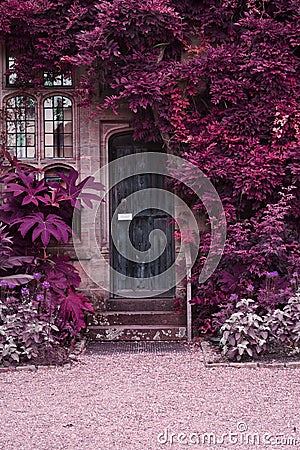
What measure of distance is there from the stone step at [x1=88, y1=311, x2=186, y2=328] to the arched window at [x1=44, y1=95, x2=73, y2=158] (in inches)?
85.4

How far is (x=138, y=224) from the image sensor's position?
8.74 m

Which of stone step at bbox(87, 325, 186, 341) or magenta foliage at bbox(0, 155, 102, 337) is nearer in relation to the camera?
magenta foliage at bbox(0, 155, 102, 337)

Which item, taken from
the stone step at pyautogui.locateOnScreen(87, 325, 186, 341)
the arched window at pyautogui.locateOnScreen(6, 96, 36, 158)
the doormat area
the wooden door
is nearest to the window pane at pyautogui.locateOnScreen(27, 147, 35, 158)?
the arched window at pyautogui.locateOnScreen(6, 96, 36, 158)

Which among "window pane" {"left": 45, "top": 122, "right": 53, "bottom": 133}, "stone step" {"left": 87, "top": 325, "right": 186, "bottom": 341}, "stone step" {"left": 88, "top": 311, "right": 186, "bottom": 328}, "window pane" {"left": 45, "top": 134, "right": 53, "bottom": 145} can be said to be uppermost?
"window pane" {"left": 45, "top": 122, "right": 53, "bottom": 133}

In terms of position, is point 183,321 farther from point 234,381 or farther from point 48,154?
point 48,154

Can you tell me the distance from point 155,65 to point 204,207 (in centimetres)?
177

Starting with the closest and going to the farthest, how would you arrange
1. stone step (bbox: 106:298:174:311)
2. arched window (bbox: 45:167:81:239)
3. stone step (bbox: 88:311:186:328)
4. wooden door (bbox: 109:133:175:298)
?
stone step (bbox: 88:311:186:328), stone step (bbox: 106:298:174:311), arched window (bbox: 45:167:81:239), wooden door (bbox: 109:133:175:298)

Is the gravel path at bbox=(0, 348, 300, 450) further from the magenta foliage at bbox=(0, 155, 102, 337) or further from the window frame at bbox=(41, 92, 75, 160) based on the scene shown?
the window frame at bbox=(41, 92, 75, 160)

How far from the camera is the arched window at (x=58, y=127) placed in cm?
862

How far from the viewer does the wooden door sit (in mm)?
8703

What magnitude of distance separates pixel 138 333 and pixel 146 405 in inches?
102

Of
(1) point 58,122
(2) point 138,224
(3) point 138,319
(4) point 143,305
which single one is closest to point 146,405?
(3) point 138,319

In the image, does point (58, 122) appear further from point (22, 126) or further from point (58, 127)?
point (22, 126)

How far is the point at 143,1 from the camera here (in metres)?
7.41
